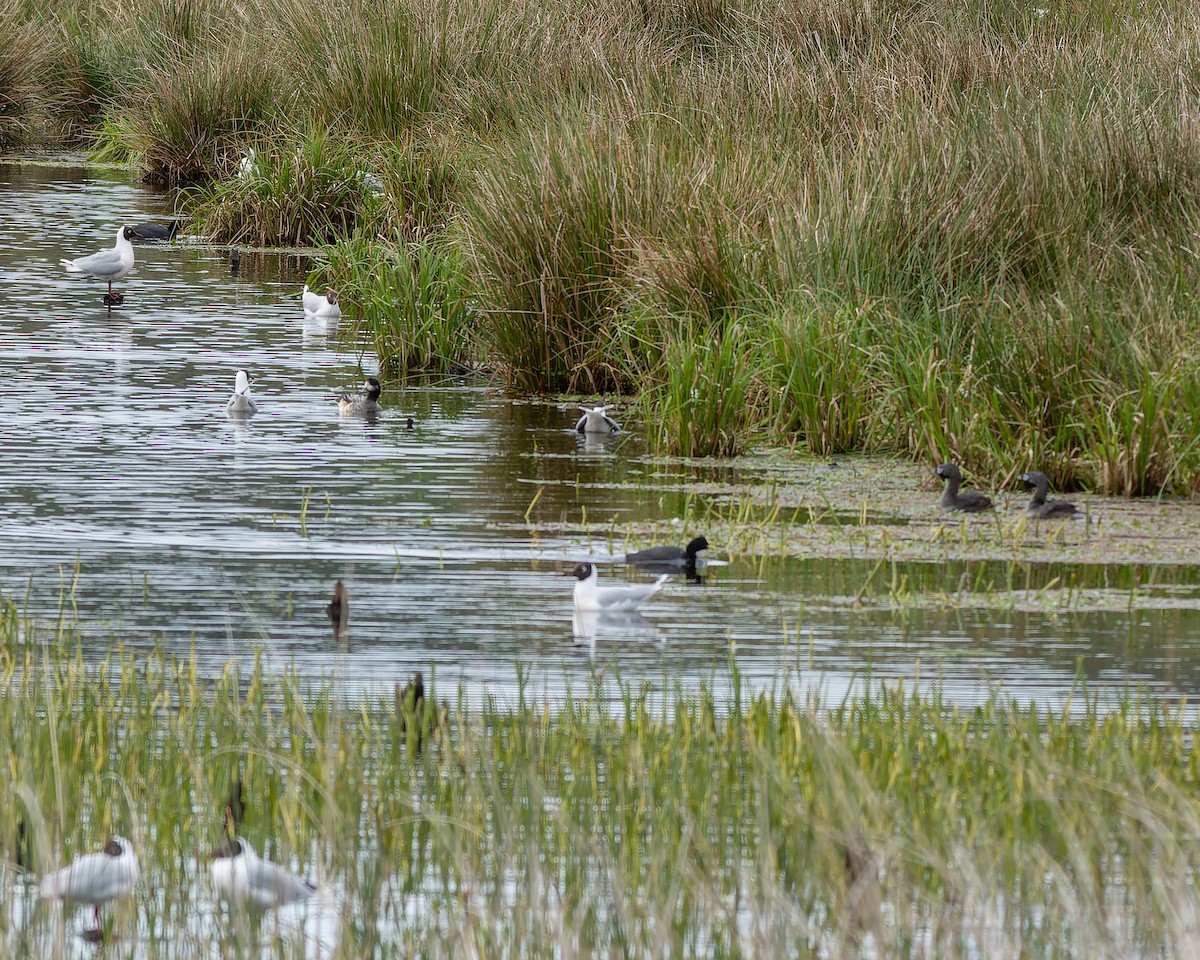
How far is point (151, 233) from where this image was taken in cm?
2347

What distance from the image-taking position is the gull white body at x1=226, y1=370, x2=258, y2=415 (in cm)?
1370

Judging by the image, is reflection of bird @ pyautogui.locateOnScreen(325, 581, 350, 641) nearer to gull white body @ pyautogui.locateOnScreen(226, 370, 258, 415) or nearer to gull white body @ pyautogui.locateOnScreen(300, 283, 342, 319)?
gull white body @ pyautogui.locateOnScreen(226, 370, 258, 415)

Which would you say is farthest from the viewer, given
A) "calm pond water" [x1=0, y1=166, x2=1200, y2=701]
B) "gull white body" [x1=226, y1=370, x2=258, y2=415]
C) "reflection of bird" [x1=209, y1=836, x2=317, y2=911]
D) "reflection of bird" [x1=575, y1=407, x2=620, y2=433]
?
"gull white body" [x1=226, y1=370, x2=258, y2=415]

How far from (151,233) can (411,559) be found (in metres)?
14.5

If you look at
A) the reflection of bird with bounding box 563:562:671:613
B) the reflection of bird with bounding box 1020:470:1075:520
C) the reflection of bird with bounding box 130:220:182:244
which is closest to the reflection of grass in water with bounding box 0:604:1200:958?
the reflection of bird with bounding box 563:562:671:613

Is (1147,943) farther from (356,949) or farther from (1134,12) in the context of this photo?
(1134,12)

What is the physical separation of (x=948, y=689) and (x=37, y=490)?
5.55m

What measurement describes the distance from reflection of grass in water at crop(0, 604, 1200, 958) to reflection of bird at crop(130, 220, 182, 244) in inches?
653

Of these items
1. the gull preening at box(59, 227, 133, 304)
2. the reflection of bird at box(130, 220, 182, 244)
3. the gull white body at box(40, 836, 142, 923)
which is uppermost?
the reflection of bird at box(130, 220, 182, 244)

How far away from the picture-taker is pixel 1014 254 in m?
13.0

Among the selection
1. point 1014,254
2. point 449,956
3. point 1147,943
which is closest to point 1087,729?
point 1147,943

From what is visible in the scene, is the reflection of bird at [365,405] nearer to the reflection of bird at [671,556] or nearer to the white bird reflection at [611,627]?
the reflection of bird at [671,556]

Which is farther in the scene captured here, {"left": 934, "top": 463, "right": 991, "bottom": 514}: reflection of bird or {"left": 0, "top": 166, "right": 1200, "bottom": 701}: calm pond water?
{"left": 934, "top": 463, "right": 991, "bottom": 514}: reflection of bird

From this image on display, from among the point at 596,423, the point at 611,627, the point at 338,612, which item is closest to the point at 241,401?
the point at 596,423
